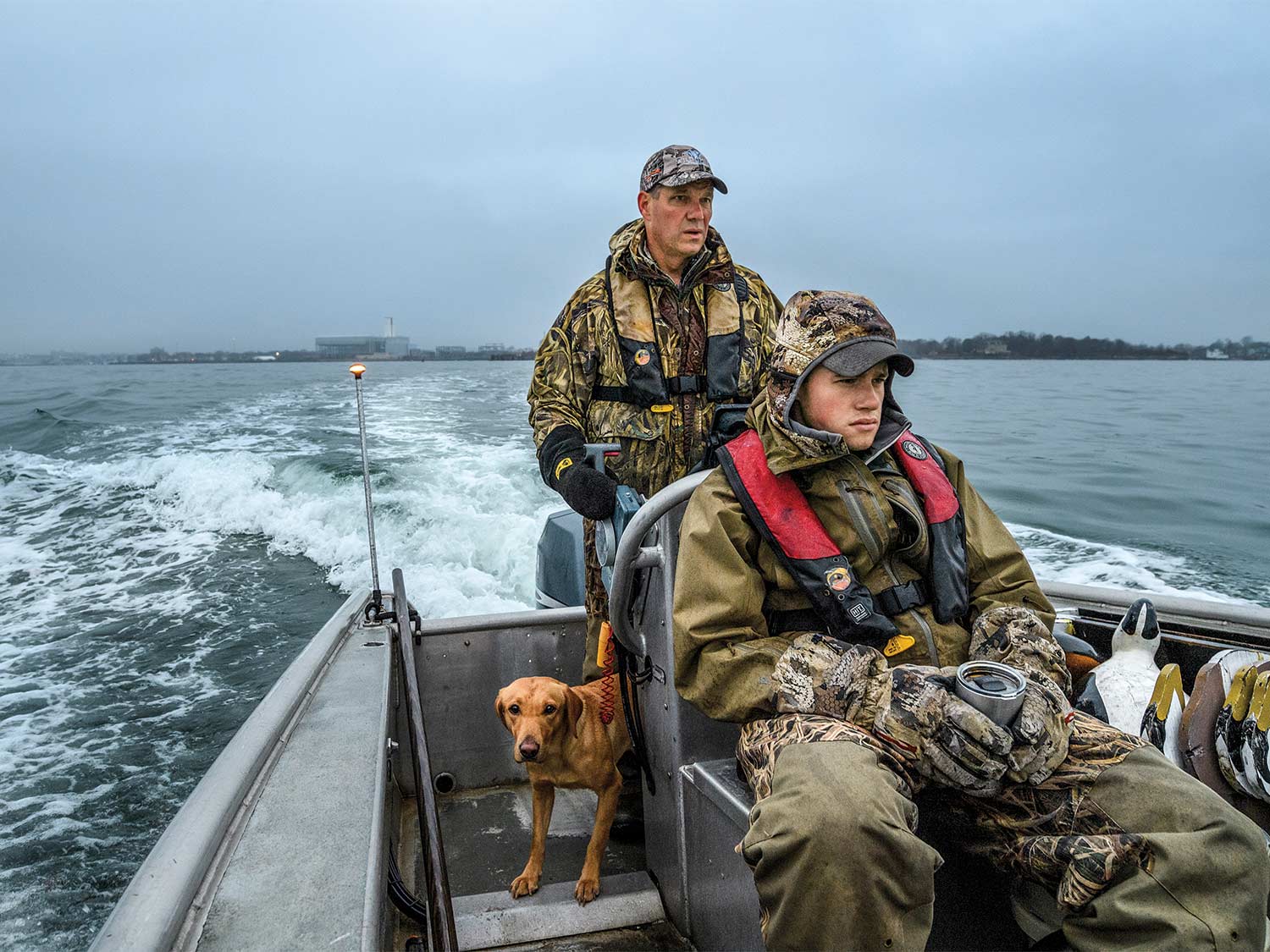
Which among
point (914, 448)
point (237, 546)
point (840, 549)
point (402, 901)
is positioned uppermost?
point (914, 448)

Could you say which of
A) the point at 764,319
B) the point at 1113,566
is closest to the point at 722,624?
the point at 764,319

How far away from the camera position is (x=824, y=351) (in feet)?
5.51

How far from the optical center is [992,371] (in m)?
40.7

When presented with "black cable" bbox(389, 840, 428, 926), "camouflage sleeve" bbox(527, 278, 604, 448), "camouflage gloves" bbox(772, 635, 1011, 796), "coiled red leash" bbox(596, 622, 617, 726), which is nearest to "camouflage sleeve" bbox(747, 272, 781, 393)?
"camouflage sleeve" bbox(527, 278, 604, 448)

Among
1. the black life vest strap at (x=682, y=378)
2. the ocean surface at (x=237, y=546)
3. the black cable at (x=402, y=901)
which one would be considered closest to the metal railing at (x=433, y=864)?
the black cable at (x=402, y=901)

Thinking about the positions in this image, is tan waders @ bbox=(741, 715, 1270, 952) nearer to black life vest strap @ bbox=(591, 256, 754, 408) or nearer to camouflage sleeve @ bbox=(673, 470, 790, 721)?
camouflage sleeve @ bbox=(673, 470, 790, 721)

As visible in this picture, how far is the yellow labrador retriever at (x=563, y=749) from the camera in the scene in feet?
6.97

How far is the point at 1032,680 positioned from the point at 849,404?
1.92ft

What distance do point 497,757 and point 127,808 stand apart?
7.08 feet

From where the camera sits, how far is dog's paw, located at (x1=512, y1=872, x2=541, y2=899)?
219cm

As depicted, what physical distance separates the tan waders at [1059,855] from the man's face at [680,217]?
4.63 feet

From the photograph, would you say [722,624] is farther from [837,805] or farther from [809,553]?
[837,805]

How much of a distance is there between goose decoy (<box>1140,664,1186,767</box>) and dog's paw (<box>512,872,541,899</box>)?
143 cm

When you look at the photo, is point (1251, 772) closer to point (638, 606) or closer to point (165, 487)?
point (638, 606)
